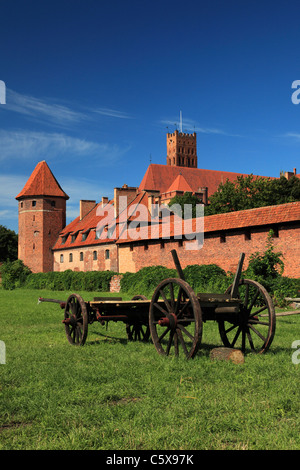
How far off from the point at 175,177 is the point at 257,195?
104ft

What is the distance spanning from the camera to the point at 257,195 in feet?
137

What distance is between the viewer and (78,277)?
119 feet

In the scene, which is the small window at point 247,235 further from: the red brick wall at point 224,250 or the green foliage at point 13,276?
the green foliage at point 13,276

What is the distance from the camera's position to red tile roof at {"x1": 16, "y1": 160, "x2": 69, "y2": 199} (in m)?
53.3

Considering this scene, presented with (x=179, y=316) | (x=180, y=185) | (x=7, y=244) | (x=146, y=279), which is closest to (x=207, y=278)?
(x=146, y=279)

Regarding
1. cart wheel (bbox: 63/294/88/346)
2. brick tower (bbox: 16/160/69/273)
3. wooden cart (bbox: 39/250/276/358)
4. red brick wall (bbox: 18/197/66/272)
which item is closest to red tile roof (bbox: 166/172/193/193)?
brick tower (bbox: 16/160/69/273)

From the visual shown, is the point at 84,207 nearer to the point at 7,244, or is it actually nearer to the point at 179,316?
the point at 7,244

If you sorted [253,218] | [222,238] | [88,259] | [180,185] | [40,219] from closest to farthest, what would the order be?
1. [253,218]
2. [222,238]
3. [88,259]
4. [40,219]
5. [180,185]

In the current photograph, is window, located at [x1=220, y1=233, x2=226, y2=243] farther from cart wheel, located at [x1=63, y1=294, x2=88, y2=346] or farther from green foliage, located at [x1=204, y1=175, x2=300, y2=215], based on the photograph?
green foliage, located at [x1=204, y1=175, x2=300, y2=215]

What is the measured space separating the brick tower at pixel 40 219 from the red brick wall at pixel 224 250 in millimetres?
21056

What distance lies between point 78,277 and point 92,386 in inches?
1227

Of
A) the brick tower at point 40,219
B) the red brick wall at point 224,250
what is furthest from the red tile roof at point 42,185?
the red brick wall at point 224,250

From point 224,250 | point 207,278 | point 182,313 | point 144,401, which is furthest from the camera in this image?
point 224,250

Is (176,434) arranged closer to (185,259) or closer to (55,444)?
(55,444)
